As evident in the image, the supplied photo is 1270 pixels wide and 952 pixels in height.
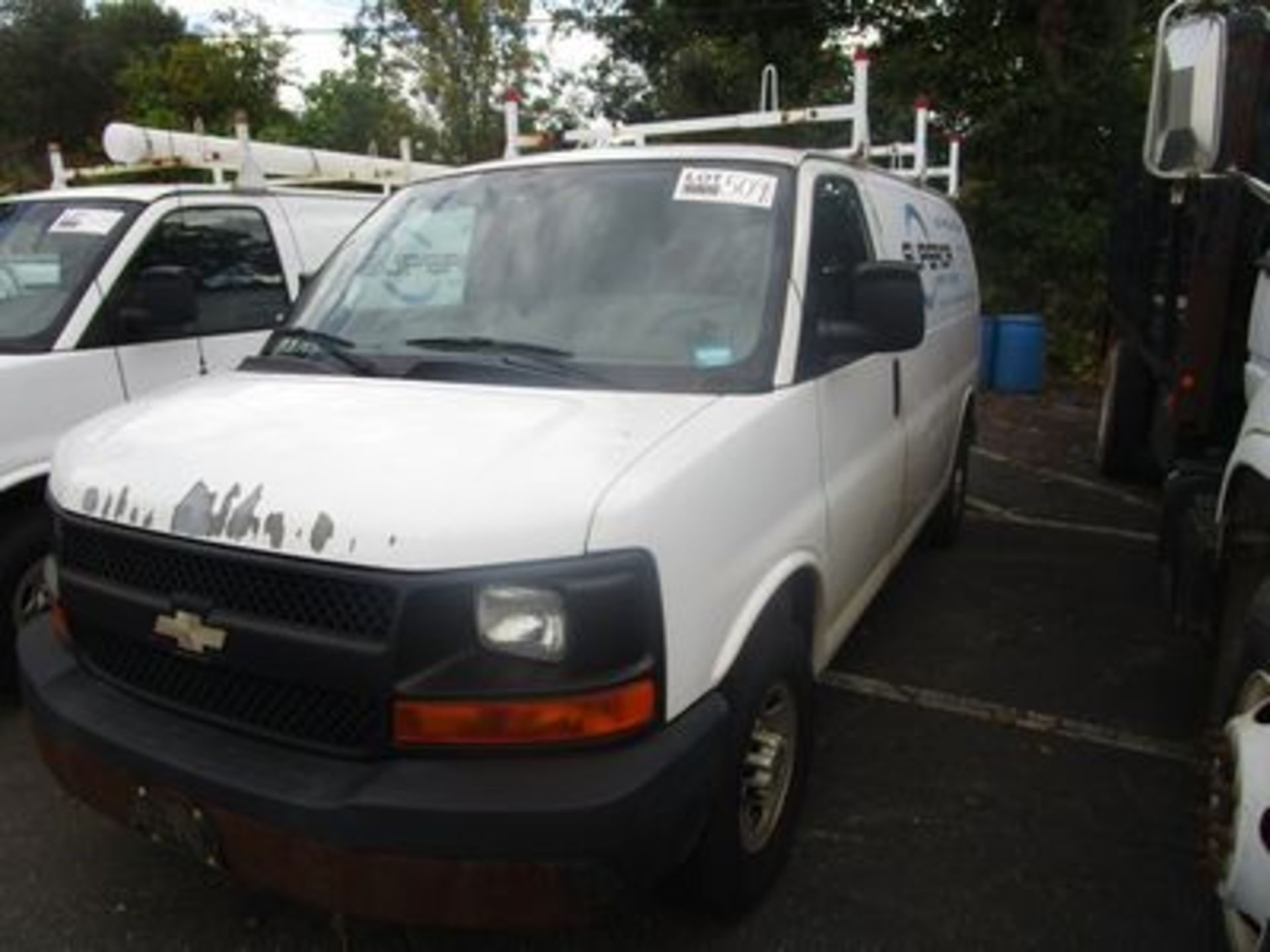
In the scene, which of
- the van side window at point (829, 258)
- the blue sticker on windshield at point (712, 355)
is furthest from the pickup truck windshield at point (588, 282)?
the van side window at point (829, 258)

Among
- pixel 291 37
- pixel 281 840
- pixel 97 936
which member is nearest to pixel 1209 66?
pixel 281 840

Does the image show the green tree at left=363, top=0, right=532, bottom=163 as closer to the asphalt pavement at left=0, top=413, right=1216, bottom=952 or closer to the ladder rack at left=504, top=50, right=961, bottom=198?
the ladder rack at left=504, top=50, right=961, bottom=198

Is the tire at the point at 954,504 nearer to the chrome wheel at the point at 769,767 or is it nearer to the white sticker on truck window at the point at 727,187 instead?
the white sticker on truck window at the point at 727,187

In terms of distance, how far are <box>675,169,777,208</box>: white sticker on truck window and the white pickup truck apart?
2.41 metres

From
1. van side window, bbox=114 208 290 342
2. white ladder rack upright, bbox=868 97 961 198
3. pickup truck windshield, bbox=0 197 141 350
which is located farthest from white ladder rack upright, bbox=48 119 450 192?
white ladder rack upright, bbox=868 97 961 198

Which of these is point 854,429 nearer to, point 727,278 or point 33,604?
point 727,278

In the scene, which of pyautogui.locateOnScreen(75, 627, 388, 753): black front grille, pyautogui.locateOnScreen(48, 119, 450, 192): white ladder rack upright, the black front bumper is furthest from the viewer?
pyautogui.locateOnScreen(48, 119, 450, 192): white ladder rack upright

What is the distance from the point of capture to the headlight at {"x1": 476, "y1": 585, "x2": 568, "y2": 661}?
2.23 m

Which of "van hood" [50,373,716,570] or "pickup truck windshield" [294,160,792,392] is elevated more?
"pickup truck windshield" [294,160,792,392]

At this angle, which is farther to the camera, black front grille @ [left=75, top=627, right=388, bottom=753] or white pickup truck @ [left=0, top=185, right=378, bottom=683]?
white pickup truck @ [left=0, top=185, right=378, bottom=683]

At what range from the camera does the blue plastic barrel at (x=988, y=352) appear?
38.6 ft

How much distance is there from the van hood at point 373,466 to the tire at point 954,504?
3.55 metres

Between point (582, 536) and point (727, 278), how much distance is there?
4.14 feet

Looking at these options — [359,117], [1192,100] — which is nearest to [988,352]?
[1192,100]
